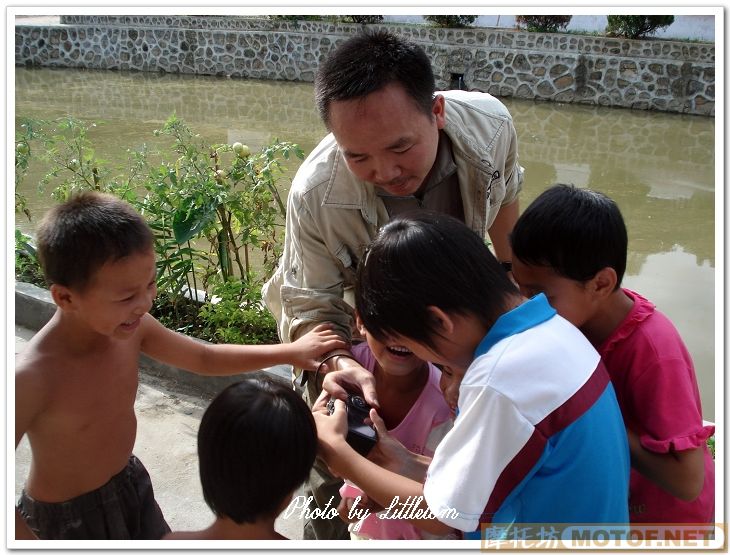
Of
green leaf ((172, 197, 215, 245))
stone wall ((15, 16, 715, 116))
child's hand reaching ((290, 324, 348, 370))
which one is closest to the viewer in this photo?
child's hand reaching ((290, 324, 348, 370))

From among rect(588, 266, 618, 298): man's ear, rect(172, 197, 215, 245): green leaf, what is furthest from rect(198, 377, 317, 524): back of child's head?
rect(172, 197, 215, 245): green leaf

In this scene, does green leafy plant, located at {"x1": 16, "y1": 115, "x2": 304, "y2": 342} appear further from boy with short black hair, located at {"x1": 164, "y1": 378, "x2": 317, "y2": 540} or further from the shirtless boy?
boy with short black hair, located at {"x1": 164, "y1": 378, "x2": 317, "y2": 540}

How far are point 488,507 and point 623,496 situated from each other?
0.27 meters

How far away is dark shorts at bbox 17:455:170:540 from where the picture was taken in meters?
1.76

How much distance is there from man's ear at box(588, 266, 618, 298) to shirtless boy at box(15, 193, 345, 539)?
106 cm

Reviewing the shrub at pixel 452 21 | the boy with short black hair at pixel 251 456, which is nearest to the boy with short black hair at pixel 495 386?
the boy with short black hair at pixel 251 456

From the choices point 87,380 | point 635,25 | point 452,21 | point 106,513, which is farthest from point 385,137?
Answer: point 452,21

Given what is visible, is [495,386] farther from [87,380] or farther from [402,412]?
[87,380]

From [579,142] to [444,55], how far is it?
3.41 m

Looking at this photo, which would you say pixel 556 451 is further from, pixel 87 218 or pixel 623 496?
pixel 87 218

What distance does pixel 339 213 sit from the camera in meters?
2.05

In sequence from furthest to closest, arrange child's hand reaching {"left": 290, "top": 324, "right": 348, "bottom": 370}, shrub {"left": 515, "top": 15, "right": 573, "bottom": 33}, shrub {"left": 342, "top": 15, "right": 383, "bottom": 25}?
shrub {"left": 342, "top": 15, "right": 383, "bottom": 25}
shrub {"left": 515, "top": 15, "right": 573, "bottom": 33}
child's hand reaching {"left": 290, "top": 324, "right": 348, "bottom": 370}

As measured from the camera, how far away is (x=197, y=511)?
257 cm
